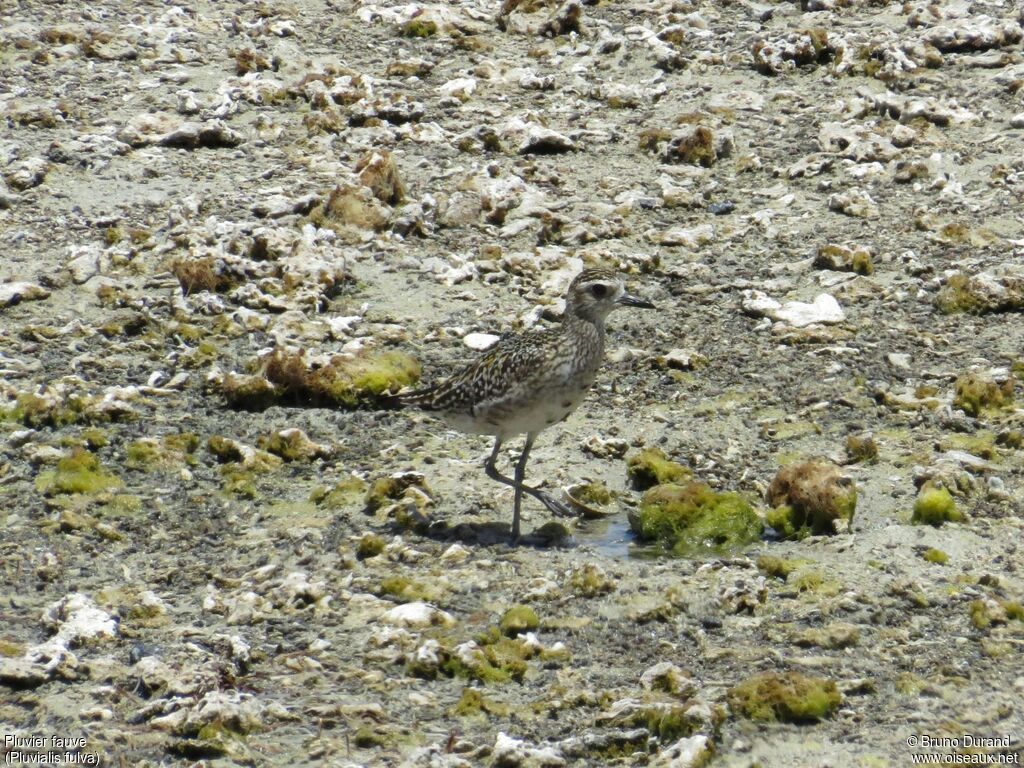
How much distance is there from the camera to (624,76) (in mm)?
16781

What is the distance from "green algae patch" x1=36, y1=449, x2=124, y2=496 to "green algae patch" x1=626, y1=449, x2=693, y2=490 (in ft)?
10.8

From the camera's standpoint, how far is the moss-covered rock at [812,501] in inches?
365

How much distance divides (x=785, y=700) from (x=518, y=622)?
1575mm

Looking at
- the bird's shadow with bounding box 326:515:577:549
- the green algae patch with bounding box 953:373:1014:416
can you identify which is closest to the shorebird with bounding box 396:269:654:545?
the bird's shadow with bounding box 326:515:577:549

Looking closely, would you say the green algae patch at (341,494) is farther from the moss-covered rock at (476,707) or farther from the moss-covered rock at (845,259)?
the moss-covered rock at (845,259)

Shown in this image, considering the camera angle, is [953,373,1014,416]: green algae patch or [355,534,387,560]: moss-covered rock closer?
[355,534,387,560]: moss-covered rock

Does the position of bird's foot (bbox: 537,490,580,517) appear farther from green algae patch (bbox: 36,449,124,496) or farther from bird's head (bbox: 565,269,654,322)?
green algae patch (bbox: 36,449,124,496)

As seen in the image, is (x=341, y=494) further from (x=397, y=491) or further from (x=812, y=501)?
(x=812, y=501)

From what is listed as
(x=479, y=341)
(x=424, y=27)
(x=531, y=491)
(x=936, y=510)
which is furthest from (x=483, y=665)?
(x=424, y=27)

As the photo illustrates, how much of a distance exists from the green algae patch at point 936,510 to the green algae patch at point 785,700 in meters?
2.24

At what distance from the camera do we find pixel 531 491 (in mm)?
9906

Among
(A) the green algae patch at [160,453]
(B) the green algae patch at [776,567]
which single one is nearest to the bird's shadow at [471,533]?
(B) the green algae patch at [776,567]

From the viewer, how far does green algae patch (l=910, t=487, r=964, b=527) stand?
30.3 feet

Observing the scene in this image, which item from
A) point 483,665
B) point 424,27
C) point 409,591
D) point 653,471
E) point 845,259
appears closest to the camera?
point 483,665
